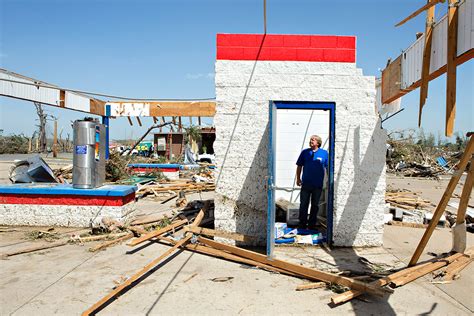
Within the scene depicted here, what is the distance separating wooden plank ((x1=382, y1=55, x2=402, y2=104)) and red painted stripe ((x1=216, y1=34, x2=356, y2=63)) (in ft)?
2.62

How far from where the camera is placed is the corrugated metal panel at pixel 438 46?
3899 mm

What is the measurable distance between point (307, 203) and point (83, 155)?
15.3 feet

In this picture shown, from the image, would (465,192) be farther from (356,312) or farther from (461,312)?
(356,312)

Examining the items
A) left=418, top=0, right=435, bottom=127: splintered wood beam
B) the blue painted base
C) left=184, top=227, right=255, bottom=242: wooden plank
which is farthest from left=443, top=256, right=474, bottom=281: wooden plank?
the blue painted base

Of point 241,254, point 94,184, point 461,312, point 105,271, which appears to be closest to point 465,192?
point 461,312

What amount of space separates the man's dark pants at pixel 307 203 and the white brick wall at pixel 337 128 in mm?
573

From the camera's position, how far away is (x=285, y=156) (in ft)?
28.7

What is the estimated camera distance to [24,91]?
8781mm

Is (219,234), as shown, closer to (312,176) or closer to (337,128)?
(312,176)

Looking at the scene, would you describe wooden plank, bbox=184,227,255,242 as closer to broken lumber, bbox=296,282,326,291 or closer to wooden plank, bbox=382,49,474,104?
broken lumber, bbox=296,282,326,291

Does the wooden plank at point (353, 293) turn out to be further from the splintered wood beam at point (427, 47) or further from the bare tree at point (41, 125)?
the bare tree at point (41, 125)

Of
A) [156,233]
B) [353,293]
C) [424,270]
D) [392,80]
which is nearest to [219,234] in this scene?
[156,233]

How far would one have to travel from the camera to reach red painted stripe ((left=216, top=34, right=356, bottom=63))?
6.23 metres

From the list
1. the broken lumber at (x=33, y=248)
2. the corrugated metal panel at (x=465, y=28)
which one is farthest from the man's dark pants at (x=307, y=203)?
the broken lumber at (x=33, y=248)
